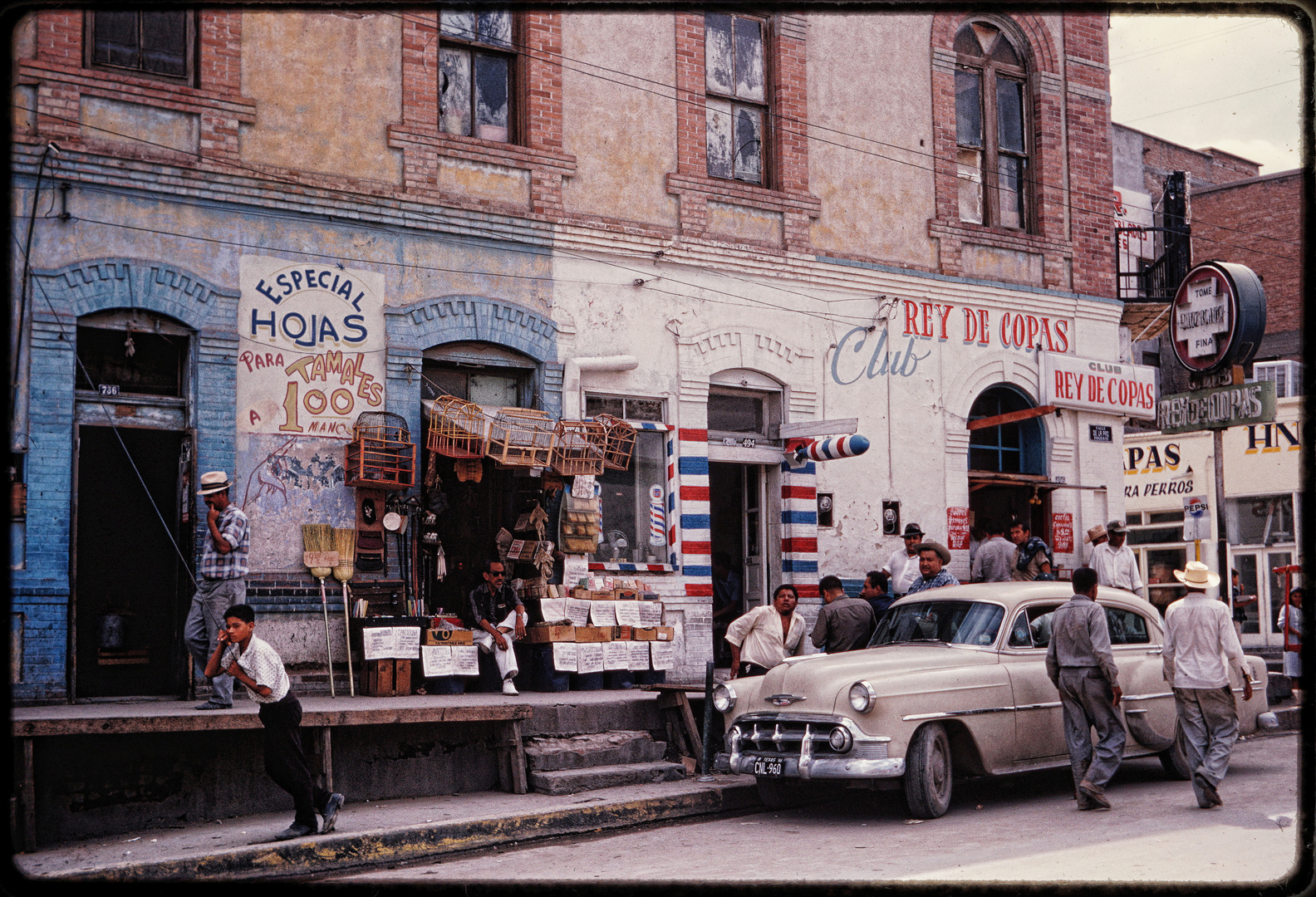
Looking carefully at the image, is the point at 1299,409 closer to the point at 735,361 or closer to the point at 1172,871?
the point at 735,361

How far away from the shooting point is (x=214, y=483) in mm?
10953

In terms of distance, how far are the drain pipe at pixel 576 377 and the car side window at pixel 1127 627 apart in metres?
5.77

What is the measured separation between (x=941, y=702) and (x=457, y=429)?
566 cm

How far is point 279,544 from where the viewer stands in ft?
41.2

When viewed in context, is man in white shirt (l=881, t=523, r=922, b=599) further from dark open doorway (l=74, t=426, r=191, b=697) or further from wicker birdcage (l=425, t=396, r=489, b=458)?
dark open doorway (l=74, t=426, r=191, b=697)

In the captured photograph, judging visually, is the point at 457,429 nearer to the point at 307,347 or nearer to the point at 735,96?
the point at 307,347

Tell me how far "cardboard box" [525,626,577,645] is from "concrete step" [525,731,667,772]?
1368mm

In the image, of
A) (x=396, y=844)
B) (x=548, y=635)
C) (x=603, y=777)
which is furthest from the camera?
(x=548, y=635)

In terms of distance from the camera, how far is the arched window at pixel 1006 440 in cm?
1808

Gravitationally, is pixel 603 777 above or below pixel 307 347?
below

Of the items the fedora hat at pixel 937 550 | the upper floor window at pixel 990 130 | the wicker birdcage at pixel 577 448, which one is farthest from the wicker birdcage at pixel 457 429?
the upper floor window at pixel 990 130

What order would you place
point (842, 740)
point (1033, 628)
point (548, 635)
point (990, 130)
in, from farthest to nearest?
point (990, 130) < point (548, 635) < point (1033, 628) < point (842, 740)

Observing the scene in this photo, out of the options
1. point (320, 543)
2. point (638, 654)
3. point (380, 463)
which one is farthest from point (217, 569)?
point (638, 654)

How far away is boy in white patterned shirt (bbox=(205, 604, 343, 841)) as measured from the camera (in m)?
8.87
